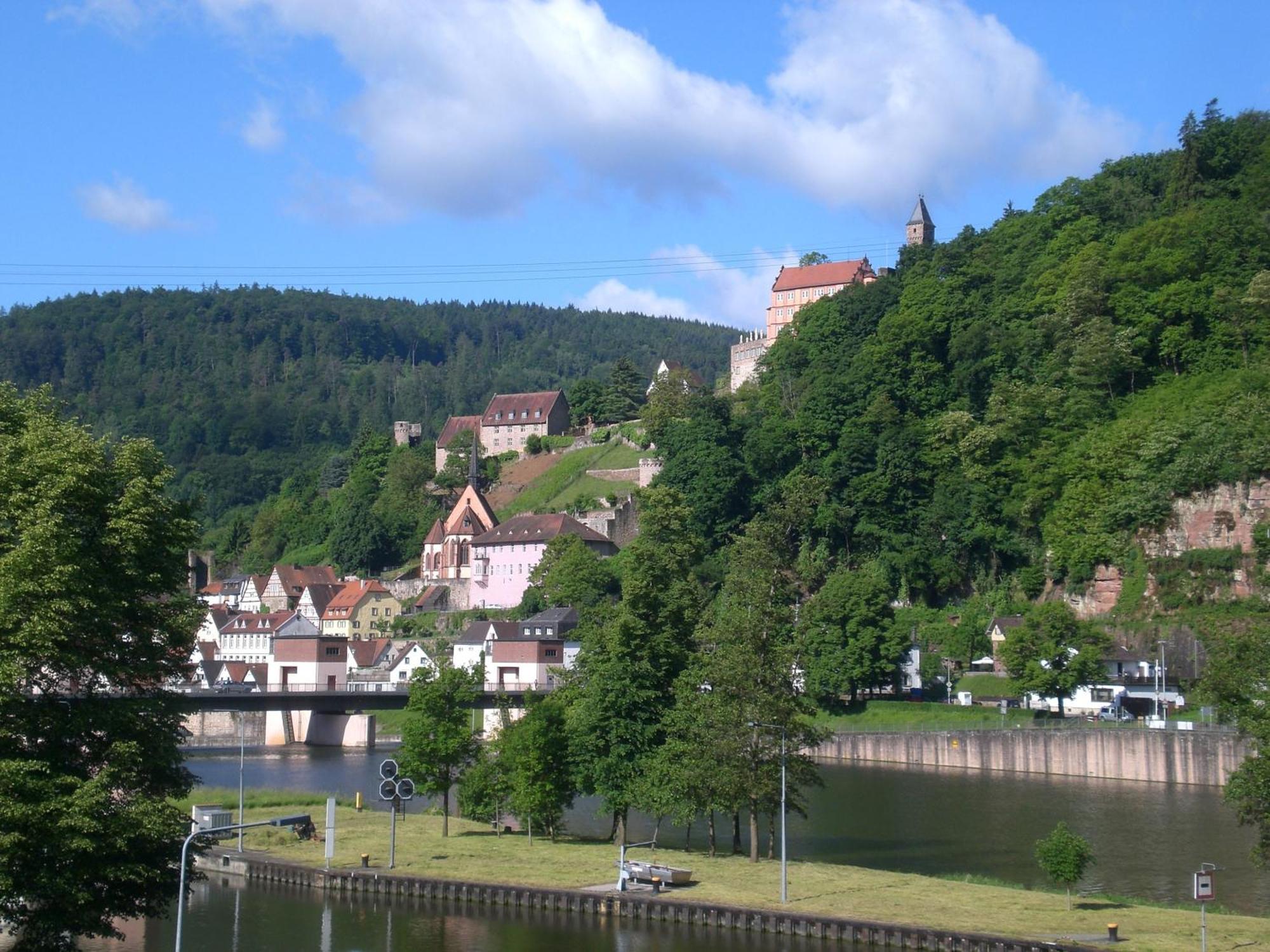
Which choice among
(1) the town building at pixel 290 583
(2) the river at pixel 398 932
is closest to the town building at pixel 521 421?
(1) the town building at pixel 290 583

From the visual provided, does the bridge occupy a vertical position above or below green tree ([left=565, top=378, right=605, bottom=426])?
below

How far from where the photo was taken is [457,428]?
144 meters

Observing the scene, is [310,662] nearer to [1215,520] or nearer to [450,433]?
[450,433]

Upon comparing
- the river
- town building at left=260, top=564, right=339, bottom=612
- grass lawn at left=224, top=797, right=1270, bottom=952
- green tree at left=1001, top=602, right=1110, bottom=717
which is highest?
town building at left=260, top=564, right=339, bottom=612

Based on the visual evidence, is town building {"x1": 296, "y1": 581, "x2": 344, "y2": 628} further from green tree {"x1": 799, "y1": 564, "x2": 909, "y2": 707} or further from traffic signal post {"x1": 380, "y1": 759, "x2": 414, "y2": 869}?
traffic signal post {"x1": 380, "y1": 759, "x2": 414, "y2": 869}

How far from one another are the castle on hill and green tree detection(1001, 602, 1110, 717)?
6121cm

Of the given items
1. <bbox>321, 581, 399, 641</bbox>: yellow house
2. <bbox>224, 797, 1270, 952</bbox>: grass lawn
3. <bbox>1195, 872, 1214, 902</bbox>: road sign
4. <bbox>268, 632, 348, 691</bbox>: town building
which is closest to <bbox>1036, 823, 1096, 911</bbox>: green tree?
<bbox>224, 797, 1270, 952</bbox>: grass lawn

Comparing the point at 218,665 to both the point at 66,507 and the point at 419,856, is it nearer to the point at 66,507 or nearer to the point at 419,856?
the point at 419,856

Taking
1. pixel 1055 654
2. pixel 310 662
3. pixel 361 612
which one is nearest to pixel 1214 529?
pixel 1055 654

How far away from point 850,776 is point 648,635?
1007 inches

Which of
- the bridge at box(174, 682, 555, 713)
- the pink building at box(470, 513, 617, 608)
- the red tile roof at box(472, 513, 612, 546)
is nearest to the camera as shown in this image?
the bridge at box(174, 682, 555, 713)

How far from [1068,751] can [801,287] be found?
79.2 meters

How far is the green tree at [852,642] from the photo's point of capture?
3113 inches

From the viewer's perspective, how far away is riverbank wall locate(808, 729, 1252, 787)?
206ft
